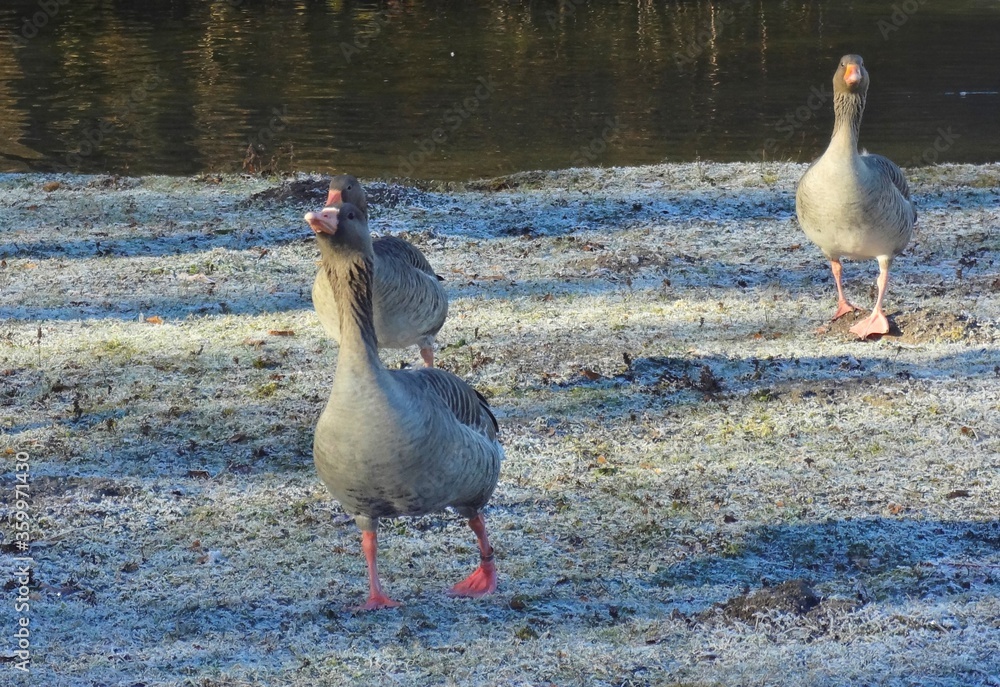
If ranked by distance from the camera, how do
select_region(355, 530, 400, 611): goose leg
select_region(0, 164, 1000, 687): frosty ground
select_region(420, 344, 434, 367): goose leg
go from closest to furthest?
1. select_region(0, 164, 1000, 687): frosty ground
2. select_region(355, 530, 400, 611): goose leg
3. select_region(420, 344, 434, 367): goose leg

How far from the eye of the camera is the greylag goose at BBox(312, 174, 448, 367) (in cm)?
704

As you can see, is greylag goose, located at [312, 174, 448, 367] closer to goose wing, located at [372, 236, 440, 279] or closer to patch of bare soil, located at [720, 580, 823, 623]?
goose wing, located at [372, 236, 440, 279]

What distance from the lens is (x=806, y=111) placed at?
24.4 meters

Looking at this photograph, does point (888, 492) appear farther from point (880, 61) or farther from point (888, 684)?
point (880, 61)

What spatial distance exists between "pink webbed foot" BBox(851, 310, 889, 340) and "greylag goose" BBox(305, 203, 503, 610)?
178 inches

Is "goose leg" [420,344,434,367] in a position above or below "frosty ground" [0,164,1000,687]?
above

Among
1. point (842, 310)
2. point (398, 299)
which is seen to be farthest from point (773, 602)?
point (842, 310)

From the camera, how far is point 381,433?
452 centimetres

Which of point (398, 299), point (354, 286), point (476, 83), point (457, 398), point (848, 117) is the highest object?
point (848, 117)

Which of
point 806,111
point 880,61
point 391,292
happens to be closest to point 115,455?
point 391,292

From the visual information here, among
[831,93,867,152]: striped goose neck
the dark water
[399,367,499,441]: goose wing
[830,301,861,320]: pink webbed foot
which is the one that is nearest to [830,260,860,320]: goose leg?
[830,301,861,320]: pink webbed foot

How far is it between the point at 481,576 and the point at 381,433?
3.95ft

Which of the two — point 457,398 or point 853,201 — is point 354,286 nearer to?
point 457,398

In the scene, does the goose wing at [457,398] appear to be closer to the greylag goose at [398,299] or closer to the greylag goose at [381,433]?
the greylag goose at [381,433]
